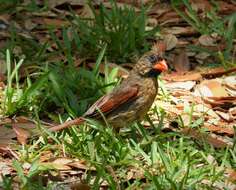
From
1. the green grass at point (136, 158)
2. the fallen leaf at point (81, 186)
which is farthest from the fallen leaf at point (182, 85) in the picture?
the fallen leaf at point (81, 186)

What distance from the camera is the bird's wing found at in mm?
6098

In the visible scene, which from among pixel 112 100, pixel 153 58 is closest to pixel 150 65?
pixel 153 58

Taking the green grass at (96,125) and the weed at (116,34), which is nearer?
the green grass at (96,125)

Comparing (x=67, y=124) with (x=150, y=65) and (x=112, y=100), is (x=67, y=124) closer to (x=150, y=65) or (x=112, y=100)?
(x=112, y=100)

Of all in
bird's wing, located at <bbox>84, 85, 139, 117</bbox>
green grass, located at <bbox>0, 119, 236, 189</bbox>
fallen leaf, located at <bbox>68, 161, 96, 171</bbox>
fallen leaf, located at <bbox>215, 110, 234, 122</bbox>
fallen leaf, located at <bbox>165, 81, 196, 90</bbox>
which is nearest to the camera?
green grass, located at <bbox>0, 119, 236, 189</bbox>

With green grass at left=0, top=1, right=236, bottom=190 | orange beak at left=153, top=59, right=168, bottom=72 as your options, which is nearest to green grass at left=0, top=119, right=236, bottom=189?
→ green grass at left=0, top=1, right=236, bottom=190

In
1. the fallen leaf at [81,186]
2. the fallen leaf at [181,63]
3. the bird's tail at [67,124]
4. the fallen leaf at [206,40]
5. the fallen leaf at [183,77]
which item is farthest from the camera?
the fallen leaf at [206,40]

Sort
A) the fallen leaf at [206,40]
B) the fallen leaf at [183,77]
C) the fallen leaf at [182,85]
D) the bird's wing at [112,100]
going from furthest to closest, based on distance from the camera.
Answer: the fallen leaf at [206,40]
the fallen leaf at [183,77]
the fallen leaf at [182,85]
the bird's wing at [112,100]

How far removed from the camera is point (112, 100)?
6148mm

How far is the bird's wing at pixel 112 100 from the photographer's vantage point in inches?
240

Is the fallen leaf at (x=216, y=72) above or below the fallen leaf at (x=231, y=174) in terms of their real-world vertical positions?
above

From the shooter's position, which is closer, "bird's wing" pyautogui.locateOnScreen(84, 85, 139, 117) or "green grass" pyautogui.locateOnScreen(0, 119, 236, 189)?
"green grass" pyautogui.locateOnScreen(0, 119, 236, 189)

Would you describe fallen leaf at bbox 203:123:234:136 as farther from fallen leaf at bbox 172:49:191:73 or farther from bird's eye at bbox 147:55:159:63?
fallen leaf at bbox 172:49:191:73

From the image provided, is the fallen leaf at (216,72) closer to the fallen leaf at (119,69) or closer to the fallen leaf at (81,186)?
the fallen leaf at (119,69)
